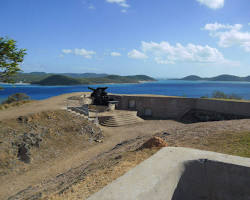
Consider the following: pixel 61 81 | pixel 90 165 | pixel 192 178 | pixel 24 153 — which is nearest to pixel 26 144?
pixel 24 153

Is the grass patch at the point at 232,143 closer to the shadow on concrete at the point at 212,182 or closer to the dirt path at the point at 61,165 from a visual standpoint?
the shadow on concrete at the point at 212,182

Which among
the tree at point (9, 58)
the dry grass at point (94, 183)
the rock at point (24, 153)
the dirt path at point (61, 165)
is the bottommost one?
the dirt path at point (61, 165)

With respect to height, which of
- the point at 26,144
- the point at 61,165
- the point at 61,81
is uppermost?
the point at 61,81

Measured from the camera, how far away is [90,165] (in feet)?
26.0

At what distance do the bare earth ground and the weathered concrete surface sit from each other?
1.49 m

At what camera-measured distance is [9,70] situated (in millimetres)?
11664

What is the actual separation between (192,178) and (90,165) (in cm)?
512

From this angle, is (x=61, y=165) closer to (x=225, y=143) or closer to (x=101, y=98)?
(x=225, y=143)

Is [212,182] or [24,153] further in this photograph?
[24,153]

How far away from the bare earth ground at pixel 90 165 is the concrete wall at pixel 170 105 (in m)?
7.08

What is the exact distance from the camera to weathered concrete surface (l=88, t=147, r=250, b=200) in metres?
3.24

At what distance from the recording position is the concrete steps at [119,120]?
1885 centimetres

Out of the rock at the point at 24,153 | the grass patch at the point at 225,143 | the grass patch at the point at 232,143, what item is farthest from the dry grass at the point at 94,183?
the rock at the point at 24,153

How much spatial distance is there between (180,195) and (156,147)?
328 cm
